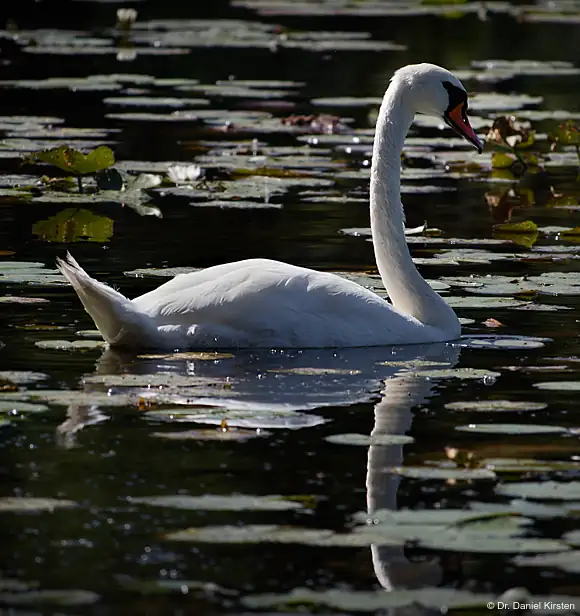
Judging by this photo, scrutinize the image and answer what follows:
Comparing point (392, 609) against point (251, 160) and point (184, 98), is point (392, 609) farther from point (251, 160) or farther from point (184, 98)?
point (184, 98)

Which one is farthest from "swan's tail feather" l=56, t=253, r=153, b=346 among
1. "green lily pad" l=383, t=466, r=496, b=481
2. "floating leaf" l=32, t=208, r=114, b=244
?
"floating leaf" l=32, t=208, r=114, b=244

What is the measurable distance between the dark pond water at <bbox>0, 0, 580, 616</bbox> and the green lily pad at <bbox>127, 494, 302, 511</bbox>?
0.04ft

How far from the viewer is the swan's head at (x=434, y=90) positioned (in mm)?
8250

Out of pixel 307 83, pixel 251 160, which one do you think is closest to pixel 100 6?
pixel 307 83

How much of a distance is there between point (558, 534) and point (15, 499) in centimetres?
163

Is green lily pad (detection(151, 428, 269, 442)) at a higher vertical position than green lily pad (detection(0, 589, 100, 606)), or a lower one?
higher

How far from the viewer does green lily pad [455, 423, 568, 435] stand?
615 cm

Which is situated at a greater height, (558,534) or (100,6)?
(100,6)

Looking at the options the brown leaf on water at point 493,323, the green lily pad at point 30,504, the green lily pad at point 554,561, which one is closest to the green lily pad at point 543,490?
the green lily pad at point 554,561

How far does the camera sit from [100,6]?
2955 centimetres

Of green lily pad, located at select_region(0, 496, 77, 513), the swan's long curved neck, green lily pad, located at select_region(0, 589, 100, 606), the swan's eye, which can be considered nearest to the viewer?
green lily pad, located at select_region(0, 589, 100, 606)

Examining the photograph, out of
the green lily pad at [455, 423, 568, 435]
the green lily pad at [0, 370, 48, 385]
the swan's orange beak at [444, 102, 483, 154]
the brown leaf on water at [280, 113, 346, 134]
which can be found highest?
the swan's orange beak at [444, 102, 483, 154]

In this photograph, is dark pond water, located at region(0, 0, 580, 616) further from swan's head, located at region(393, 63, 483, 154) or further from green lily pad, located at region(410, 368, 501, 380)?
swan's head, located at region(393, 63, 483, 154)

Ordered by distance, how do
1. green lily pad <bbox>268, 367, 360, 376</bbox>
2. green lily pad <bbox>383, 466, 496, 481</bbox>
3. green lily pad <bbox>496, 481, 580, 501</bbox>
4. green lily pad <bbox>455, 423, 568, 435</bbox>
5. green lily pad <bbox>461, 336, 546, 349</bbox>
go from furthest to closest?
green lily pad <bbox>461, 336, 546, 349</bbox>, green lily pad <bbox>268, 367, 360, 376</bbox>, green lily pad <bbox>455, 423, 568, 435</bbox>, green lily pad <bbox>383, 466, 496, 481</bbox>, green lily pad <bbox>496, 481, 580, 501</bbox>
